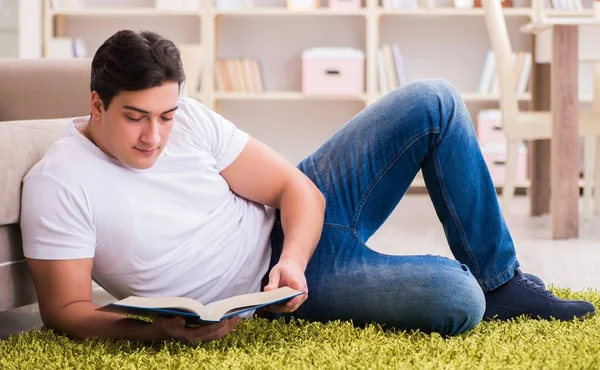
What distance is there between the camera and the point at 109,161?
1373mm

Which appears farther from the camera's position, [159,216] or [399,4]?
Answer: [399,4]

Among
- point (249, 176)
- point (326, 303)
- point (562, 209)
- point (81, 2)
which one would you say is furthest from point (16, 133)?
point (81, 2)

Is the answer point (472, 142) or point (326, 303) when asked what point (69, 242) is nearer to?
point (326, 303)

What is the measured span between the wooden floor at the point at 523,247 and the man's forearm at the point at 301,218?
60 centimetres

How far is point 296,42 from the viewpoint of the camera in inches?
206

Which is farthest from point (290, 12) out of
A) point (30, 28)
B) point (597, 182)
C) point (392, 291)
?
point (392, 291)

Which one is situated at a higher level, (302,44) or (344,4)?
(344,4)

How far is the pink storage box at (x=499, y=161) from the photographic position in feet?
15.8

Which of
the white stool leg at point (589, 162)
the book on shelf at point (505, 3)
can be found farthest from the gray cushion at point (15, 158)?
the book on shelf at point (505, 3)

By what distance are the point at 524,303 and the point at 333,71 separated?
3493 mm

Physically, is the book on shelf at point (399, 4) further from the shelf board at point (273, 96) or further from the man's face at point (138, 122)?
the man's face at point (138, 122)

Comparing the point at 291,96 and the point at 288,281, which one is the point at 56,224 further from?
the point at 291,96

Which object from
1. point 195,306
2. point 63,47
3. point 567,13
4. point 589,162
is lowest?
point 589,162

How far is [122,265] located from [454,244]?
562 mm
